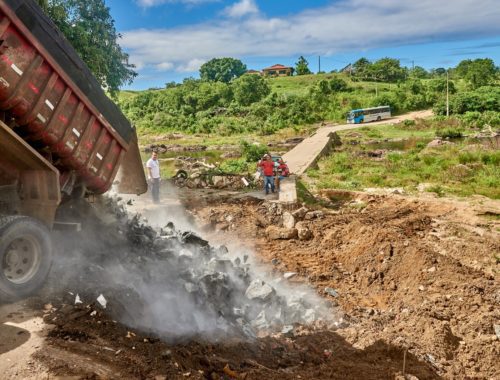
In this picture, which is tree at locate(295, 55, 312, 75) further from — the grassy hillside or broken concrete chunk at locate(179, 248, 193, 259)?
broken concrete chunk at locate(179, 248, 193, 259)

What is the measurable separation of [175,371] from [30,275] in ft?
7.68

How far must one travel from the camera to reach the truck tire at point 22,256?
17.0ft

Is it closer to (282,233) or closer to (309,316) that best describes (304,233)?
(282,233)

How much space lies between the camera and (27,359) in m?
4.11

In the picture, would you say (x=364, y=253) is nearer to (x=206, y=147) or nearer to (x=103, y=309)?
(x=103, y=309)

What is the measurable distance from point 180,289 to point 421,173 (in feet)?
44.0

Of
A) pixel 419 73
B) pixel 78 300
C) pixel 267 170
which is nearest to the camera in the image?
pixel 78 300

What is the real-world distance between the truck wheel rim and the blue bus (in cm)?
4078

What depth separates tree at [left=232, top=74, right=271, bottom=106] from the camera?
5119cm

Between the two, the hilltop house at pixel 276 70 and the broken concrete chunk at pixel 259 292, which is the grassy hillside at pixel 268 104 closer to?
the broken concrete chunk at pixel 259 292

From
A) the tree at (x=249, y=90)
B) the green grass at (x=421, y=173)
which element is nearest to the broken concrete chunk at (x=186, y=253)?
the green grass at (x=421, y=173)

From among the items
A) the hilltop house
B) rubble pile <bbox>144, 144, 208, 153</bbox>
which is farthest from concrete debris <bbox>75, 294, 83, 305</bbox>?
the hilltop house

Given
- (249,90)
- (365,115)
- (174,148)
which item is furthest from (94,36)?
(249,90)

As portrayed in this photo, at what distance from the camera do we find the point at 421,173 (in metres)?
17.2
